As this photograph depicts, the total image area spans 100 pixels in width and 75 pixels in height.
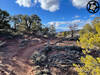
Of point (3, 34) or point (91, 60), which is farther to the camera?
point (3, 34)

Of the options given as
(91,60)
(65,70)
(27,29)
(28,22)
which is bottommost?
(65,70)

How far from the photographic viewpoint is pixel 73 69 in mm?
8031

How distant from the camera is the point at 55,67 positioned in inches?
335

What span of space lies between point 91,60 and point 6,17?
30.4 meters

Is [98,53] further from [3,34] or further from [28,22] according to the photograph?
[28,22]

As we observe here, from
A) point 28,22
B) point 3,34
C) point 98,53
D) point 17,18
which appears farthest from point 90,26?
point 17,18

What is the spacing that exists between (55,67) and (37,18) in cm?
2528

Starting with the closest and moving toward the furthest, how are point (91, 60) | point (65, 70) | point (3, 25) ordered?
point (91, 60) → point (65, 70) → point (3, 25)

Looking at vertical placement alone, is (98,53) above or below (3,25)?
below

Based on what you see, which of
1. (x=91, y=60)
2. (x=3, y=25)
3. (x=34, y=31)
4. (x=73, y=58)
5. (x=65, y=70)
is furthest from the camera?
(x=34, y=31)

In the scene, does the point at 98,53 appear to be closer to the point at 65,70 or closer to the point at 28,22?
the point at 65,70

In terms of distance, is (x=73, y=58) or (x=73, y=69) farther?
(x=73, y=58)

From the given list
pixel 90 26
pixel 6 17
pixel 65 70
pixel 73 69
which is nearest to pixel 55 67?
pixel 65 70

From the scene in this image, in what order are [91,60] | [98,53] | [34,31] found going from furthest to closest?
[34,31], [98,53], [91,60]
